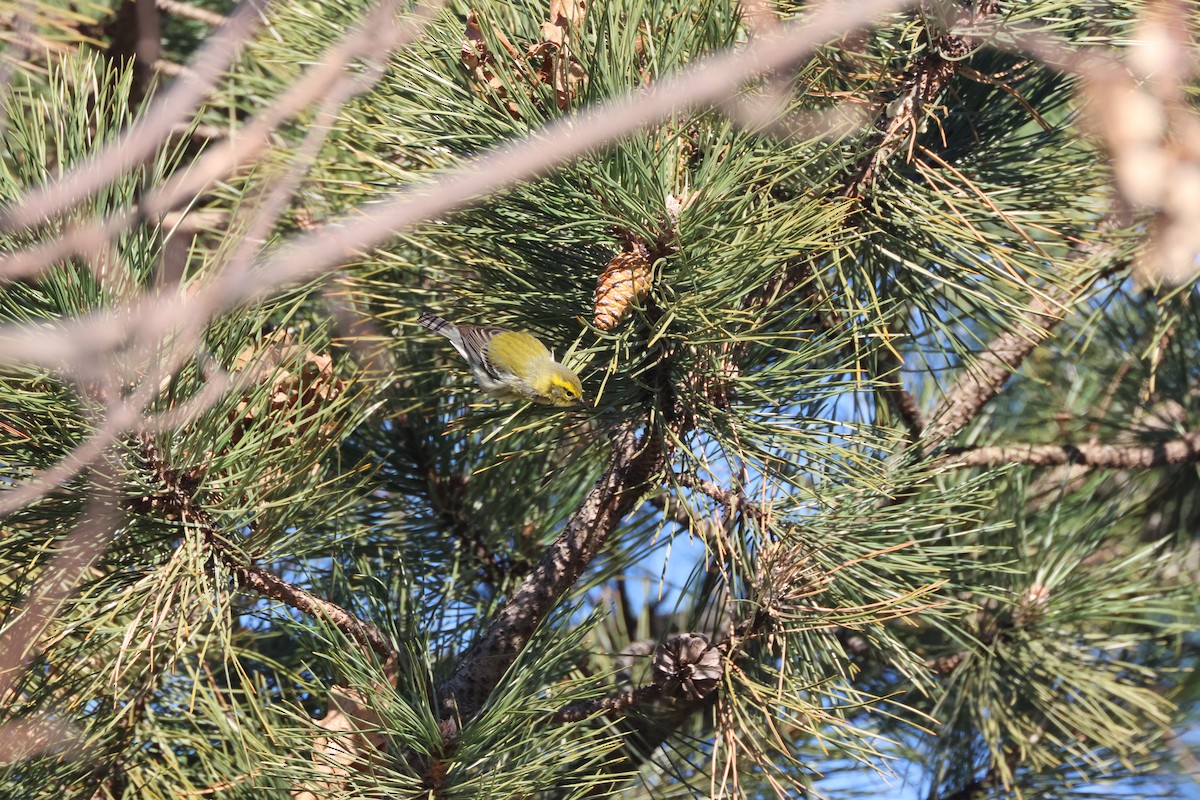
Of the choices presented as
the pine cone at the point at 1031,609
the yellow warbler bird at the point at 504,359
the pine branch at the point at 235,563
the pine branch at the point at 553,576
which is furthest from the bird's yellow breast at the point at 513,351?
the pine cone at the point at 1031,609

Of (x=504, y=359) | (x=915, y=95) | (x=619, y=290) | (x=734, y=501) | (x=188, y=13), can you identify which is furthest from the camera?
(x=188, y=13)

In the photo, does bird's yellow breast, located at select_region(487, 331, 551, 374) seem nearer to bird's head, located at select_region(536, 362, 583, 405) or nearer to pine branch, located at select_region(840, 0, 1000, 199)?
bird's head, located at select_region(536, 362, 583, 405)

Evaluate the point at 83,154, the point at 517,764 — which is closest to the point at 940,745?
the point at 517,764

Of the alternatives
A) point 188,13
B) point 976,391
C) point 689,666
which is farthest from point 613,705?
point 188,13

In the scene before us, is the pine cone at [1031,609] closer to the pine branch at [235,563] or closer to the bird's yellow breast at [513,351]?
the bird's yellow breast at [513,351]

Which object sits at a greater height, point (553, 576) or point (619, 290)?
point (619, 290)

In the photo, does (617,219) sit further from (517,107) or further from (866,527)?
(866,527)

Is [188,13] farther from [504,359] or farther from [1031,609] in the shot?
[1031,609]
